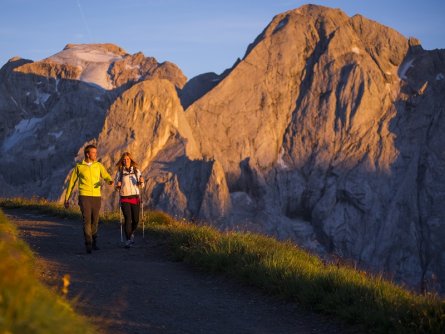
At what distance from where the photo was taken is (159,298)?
835 cm

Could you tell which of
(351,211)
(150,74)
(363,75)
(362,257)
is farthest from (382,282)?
(150,74)

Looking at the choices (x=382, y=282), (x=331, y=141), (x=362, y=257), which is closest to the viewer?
(x=382, y=282)

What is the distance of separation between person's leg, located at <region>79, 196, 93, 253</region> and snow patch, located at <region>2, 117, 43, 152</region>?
2360 inches

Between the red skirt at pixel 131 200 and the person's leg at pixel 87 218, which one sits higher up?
the red skirt at pixel 131 200

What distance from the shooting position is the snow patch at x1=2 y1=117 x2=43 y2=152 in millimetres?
70938

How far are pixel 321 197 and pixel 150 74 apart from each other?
31.0m

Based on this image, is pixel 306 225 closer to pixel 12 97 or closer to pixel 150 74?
pixel 150 74

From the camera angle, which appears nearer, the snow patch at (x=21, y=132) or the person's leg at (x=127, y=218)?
the person's leg at (x=127, y=218)

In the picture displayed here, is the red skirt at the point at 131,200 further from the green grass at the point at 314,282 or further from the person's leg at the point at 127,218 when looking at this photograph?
the green grass at the point at 314,282

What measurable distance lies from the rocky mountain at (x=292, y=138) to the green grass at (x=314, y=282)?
130 ft

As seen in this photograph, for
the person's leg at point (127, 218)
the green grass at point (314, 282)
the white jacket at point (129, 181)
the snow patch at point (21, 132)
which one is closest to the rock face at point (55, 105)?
the snow patch at point (21, 132)

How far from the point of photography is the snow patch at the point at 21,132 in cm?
7094

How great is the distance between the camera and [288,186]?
63.8 metres

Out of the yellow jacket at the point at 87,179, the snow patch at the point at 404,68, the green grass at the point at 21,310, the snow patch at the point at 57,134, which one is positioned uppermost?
the snow patch at the point at 404,68
